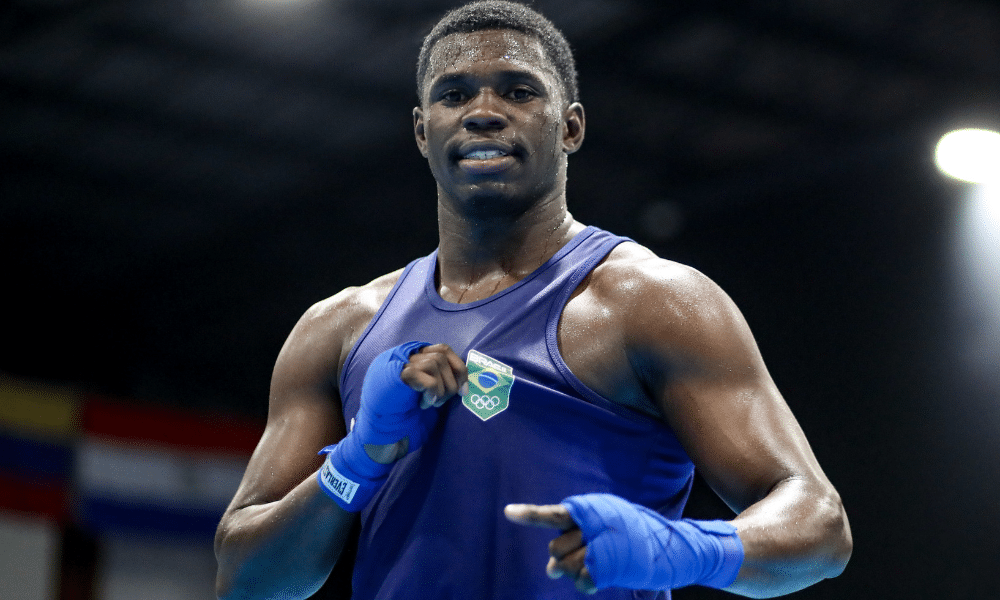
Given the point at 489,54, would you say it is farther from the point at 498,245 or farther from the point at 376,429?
the point at 376,429

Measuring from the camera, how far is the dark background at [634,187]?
204 inches

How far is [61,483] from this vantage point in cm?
593

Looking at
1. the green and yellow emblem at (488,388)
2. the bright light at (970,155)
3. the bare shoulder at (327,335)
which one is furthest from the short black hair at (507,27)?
the bright light at (970,155)

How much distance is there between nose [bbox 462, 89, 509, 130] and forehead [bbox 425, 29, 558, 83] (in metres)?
0.06

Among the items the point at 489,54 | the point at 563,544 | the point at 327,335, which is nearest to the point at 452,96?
the point at 489,54

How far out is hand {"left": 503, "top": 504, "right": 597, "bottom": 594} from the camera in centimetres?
116

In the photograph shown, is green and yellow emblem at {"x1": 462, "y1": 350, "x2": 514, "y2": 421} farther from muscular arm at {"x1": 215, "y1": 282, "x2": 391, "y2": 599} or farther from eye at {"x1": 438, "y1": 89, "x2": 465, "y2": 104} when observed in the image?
eye at {"x1": 438, "y1": 89, "x2": 465, "y2": 104}

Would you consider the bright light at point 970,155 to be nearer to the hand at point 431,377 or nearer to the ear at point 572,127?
the ear at point 572,127

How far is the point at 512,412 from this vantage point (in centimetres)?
155

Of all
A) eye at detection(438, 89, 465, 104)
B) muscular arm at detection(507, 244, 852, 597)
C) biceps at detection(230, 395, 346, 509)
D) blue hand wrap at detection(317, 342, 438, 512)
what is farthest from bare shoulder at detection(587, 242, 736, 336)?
biceps at detection(230, 395, 346, 509)

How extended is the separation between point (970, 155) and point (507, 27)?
163 inches

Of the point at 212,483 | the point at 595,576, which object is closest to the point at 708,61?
the point at 212,483

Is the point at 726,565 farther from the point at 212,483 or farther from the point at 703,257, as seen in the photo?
the point at 212,483

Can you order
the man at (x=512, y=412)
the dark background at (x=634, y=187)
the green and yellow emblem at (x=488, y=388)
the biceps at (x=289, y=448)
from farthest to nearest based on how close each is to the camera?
the dark background at (x=634, y=187) < the biceps at (x=289, y=448) < the green and yellow emblem at (x=488, y=388) < the man at (x=512, y=412)
